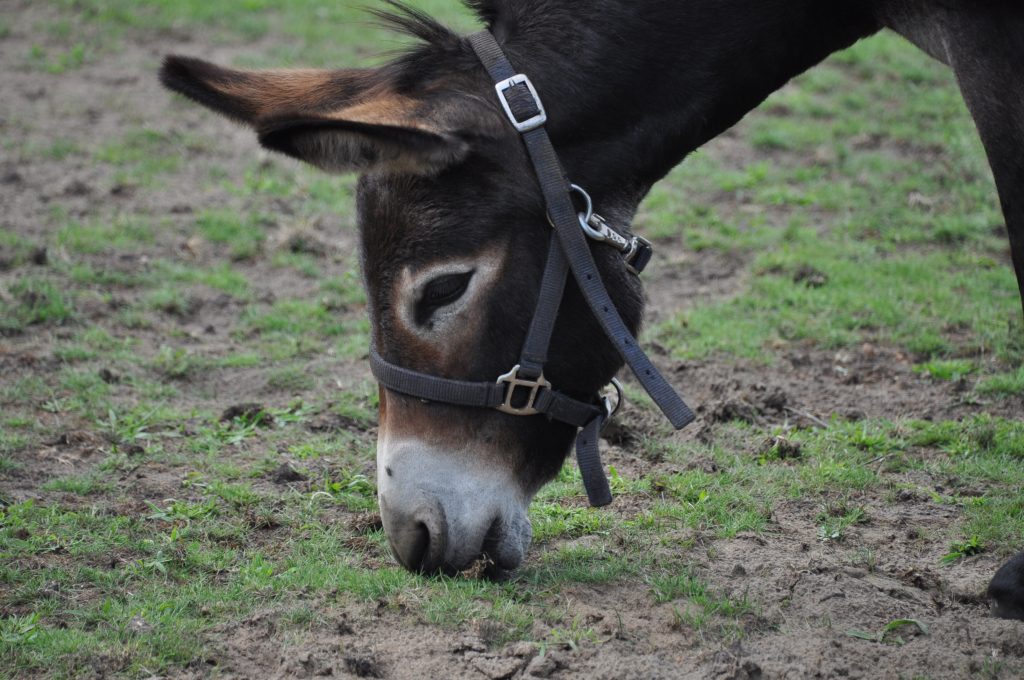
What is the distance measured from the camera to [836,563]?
3.66 m

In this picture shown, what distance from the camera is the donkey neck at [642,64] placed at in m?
3.22

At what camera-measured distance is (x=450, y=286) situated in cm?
318

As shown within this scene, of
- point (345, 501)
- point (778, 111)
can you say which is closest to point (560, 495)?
point (345, 501)

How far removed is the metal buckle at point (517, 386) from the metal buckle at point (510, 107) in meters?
0.71

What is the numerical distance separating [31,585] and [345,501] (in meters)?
1.16

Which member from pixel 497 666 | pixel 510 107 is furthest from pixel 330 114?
pixel 497 666

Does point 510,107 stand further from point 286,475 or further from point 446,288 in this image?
point 286,475

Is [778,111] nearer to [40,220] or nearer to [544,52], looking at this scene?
[40,220]

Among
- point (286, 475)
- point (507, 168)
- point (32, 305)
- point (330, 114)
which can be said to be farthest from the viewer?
point (32, 305)

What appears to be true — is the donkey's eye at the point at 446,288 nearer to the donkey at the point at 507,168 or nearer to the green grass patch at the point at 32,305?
the donkey at the point at 507,168

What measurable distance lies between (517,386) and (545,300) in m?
0.27

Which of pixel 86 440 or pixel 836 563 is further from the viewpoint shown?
pixel 86 440

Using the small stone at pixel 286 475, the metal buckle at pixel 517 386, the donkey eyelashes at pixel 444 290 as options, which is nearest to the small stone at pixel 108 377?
the small stone at pixel 286 475

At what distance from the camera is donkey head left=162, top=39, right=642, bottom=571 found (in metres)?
3.13
